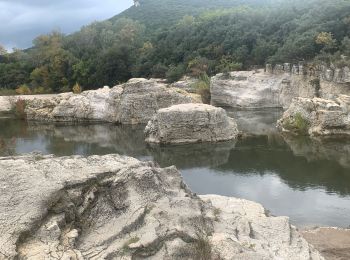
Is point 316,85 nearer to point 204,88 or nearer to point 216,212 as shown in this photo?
point 204,88

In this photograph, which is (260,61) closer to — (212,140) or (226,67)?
(226,67)

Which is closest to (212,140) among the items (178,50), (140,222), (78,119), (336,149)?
(336,149)

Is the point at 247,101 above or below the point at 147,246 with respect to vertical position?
below

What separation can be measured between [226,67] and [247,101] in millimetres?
8823

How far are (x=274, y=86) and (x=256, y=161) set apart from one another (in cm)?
2672

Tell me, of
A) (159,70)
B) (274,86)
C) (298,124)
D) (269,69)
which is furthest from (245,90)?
(298,124)

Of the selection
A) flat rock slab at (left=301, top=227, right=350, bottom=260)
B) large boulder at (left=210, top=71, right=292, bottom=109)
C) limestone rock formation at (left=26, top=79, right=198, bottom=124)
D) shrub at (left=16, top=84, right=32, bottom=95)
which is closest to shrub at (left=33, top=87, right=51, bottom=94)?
shrub at (left=16, top=84, right=32, bottom=95)

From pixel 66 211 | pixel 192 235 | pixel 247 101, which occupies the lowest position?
pixel 247 101

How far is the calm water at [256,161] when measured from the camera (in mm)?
21016

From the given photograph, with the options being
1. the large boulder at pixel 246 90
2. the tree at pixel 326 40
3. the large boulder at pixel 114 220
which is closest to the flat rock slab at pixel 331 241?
the large boulder at pixel 114 220

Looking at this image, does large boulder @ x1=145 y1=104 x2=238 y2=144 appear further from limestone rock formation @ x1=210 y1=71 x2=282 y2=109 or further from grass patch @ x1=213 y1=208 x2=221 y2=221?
limestone rock formation @ x1=210 y1=71 x2=282 y2=109

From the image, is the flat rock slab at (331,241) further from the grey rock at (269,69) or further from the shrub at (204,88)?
the shrub at (204,88)

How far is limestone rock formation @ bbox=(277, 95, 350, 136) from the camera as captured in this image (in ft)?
111

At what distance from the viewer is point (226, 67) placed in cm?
6234
